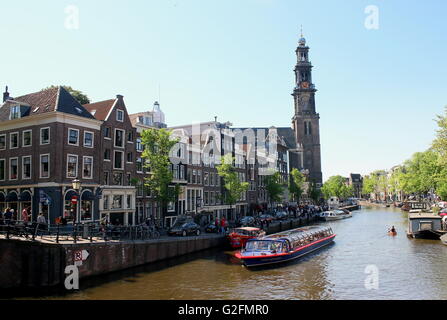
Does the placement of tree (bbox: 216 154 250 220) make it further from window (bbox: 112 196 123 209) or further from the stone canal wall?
the stone canal wall

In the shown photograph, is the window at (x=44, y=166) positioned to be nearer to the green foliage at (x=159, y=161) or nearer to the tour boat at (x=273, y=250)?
the green foliage at (x=159, y=161)

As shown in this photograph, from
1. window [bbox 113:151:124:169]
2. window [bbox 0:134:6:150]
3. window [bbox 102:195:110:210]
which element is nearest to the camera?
window [bbox 0:134:6:150]

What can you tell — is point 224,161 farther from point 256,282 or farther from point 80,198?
point 256,282

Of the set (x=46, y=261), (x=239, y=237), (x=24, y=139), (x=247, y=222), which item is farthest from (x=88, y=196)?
(x=247, y=222)

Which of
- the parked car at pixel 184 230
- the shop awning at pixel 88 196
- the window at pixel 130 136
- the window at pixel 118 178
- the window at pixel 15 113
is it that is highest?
the window at pixel 15 113

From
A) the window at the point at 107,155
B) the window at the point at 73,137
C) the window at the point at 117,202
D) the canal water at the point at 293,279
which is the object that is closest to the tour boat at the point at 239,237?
the canal water at the point at 293,279

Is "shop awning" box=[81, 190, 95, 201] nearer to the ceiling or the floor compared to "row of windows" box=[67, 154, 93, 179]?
nearer to the floor

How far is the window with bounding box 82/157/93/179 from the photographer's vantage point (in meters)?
38.5

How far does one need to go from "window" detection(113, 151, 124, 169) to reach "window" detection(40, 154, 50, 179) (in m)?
7.80

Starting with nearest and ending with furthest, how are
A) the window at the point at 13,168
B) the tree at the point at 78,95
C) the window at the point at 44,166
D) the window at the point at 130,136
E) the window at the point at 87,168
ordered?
1. the window at the point at 44,166
2. the window at the point at 13,168
3. the window at the point at 87,168
4. the window at the point at 130,136
5. the tree at the point at 78,95

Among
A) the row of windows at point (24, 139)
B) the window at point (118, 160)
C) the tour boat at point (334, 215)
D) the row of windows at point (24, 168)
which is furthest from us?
the tour boat at point (334, 215)

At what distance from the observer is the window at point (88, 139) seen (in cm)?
3905

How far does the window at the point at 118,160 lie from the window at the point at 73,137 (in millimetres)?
5728

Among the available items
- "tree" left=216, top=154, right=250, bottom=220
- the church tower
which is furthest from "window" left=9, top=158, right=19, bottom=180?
the church tower
